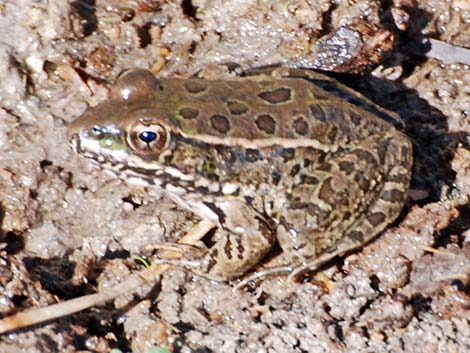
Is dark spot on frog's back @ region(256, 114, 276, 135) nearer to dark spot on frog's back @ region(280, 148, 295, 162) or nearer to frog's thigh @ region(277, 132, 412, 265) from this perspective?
dark spot on frog's back @ region(280, 148, 295, 162)

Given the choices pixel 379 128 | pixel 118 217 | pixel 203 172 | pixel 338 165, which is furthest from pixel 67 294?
pixel 379 128

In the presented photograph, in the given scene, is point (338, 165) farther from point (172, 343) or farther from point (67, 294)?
point (67, 294)

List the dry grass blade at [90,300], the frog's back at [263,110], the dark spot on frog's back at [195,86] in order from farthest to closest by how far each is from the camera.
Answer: the dark spot on frog's back at [195,86], the frog's back at [263,110], the dry grass blade at [90,300]

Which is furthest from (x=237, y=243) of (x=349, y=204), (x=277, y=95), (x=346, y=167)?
(x=277, y=95)

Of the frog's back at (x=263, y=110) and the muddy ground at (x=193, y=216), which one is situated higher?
the frog's back at (x=263, y=110)

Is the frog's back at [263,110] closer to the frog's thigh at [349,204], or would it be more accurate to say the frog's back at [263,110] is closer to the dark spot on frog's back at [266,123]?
the dark spot on frog's back at [266,123]

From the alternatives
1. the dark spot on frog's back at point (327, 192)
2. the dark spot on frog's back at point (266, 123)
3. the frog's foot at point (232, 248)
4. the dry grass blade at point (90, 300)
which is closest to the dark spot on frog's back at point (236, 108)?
the dark spot on frog's back at point (266, 123)
